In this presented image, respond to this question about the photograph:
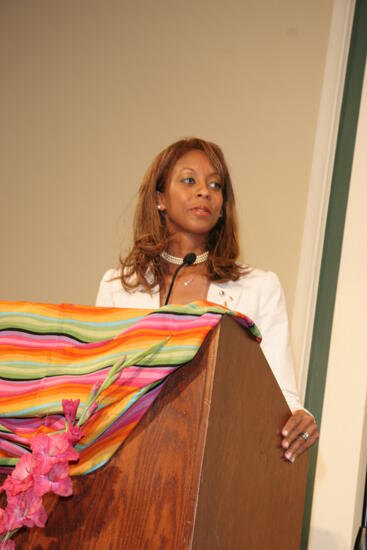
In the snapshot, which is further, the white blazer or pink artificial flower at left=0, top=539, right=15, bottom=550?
the white blazer

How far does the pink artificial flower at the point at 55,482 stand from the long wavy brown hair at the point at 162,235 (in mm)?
1245

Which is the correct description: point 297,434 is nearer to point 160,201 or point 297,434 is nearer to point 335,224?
point 160,201

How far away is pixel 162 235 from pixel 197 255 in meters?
0.18

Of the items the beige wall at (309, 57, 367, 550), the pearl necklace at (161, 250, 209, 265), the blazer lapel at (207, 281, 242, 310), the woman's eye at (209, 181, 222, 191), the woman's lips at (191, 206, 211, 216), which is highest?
the woman's eye at (209, 181, 222, 191)

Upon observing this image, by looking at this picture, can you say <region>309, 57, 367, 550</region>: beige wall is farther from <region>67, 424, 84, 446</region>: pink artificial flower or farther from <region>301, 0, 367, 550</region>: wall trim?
<region>67, 424, 84, 446</region>: pink artificial flower

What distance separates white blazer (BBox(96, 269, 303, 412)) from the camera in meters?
1.99

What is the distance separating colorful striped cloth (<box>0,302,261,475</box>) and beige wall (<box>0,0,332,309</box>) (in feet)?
5.88

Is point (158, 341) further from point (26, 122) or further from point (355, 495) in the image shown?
point (26, 122)

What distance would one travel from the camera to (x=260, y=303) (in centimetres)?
211

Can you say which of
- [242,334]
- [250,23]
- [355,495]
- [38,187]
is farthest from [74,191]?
[242,334]

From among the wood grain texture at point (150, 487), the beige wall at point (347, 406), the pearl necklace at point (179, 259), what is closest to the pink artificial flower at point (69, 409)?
the wood grain texture at point (150, 487)

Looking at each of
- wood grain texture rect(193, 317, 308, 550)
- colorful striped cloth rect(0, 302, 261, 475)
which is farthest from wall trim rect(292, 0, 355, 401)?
colorful striped cloth rect(0, 302, 261, 475)

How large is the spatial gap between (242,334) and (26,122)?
298cm

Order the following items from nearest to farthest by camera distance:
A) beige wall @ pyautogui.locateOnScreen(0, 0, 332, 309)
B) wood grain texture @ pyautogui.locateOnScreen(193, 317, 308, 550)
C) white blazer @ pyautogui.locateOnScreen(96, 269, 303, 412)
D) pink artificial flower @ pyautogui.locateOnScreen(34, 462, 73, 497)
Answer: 1. pink artificial flower @ pyautogui.locateOnScreen(34, 462, 73, 497)
2. wood grain texture @ pyautogui.locateOnScreen(193, 317, 308, 550)
3. white blazer @ pyautogui.locateOnScreen(96, 269, 303, 412)
4. beige wall @ pyautogui.locateOnScreen(0, 0, 332, 309)
